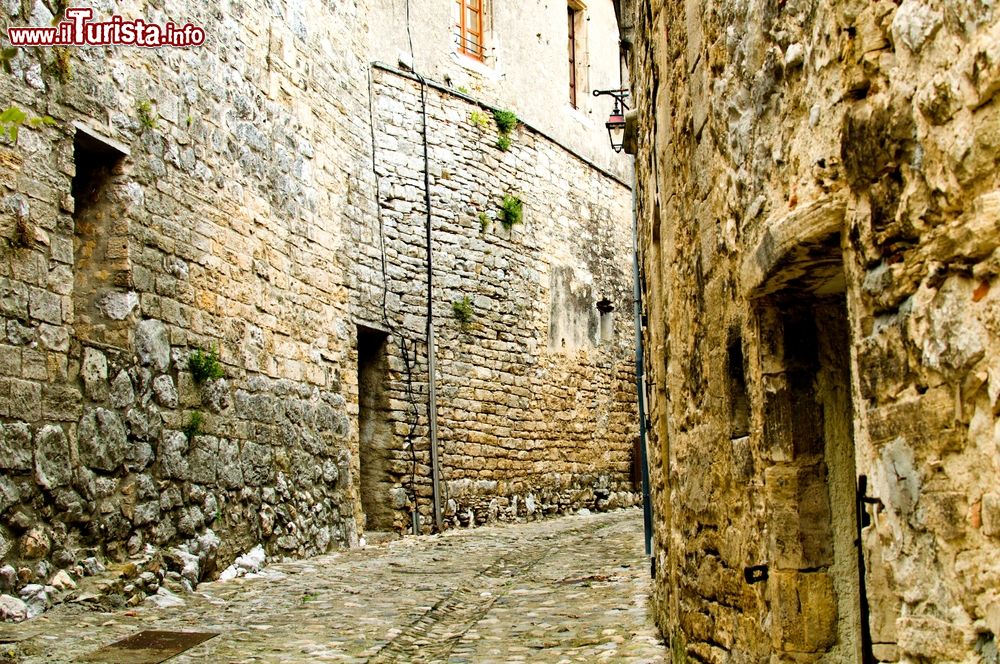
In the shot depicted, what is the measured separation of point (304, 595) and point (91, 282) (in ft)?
7.54

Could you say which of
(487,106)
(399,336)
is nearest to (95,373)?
(399,336)

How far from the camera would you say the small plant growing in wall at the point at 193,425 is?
7129mm

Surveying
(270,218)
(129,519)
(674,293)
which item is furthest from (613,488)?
(674,293)

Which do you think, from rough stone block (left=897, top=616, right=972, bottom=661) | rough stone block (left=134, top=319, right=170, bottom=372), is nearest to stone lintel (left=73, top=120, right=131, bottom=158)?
rough stone block (left=134, top=319, right=170, bottom=372)

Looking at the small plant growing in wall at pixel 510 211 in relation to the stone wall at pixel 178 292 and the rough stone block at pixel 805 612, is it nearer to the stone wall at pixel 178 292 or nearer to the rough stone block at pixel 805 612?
the stone wall at pixel 178 292

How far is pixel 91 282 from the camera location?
659 centimetres

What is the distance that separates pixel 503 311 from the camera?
488 inches

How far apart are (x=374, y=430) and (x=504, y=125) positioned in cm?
421

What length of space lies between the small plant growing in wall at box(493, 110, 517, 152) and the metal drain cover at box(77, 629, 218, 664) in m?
8.30

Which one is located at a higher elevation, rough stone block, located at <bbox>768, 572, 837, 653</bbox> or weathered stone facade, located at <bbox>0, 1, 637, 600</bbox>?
weathered stone facade, located at <bbox>0, 1, 637, 600</bbox>

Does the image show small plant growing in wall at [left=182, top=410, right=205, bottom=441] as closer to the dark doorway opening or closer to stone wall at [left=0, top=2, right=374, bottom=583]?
stone wall at [left=0, top=2, right=374, bottom=583]

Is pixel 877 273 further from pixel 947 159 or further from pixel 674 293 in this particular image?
pixel 674 293

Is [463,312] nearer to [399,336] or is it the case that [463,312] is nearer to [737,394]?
[399,336]

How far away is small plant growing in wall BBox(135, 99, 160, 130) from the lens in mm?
6856
